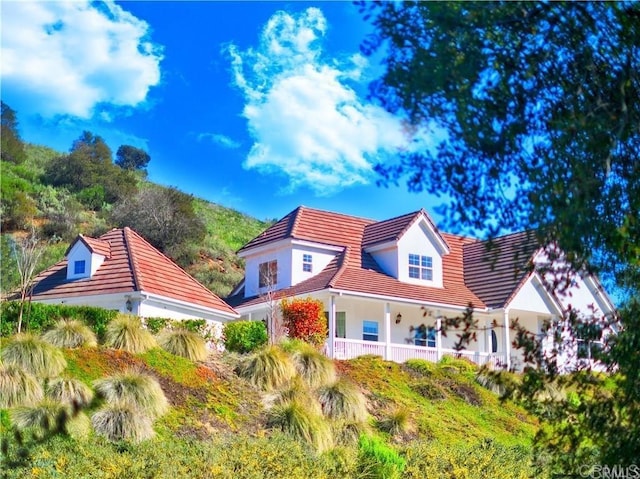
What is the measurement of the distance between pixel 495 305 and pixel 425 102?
84.3 ft

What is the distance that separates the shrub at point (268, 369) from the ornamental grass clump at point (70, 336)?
133 inches

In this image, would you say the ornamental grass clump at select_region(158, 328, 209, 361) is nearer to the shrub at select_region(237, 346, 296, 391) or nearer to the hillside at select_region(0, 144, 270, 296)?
the shrub at select_region(237, 346, 296, 391)

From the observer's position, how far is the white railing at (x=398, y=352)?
2728 cm

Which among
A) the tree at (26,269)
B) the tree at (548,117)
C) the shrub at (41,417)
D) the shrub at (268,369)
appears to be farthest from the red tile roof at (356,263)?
the tree at (548,117)

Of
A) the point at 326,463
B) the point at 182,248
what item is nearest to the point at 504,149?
the point at 326,463

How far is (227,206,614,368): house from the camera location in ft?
98.2

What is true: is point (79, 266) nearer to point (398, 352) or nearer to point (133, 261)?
point (133, 261)

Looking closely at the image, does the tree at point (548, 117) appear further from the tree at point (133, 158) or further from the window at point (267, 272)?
the tree at point (133, 158)

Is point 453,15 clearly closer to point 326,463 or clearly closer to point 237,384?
point 326,463

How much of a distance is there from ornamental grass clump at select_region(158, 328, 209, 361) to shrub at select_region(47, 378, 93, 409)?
4.16 meters

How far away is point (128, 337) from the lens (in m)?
19.8

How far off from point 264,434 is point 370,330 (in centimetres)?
1483

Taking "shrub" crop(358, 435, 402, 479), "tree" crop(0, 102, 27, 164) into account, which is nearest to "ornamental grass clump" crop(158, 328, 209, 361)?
"shrub" crop(358, 435, 402, 479)

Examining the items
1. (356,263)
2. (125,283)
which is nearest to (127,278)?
(125,283)
